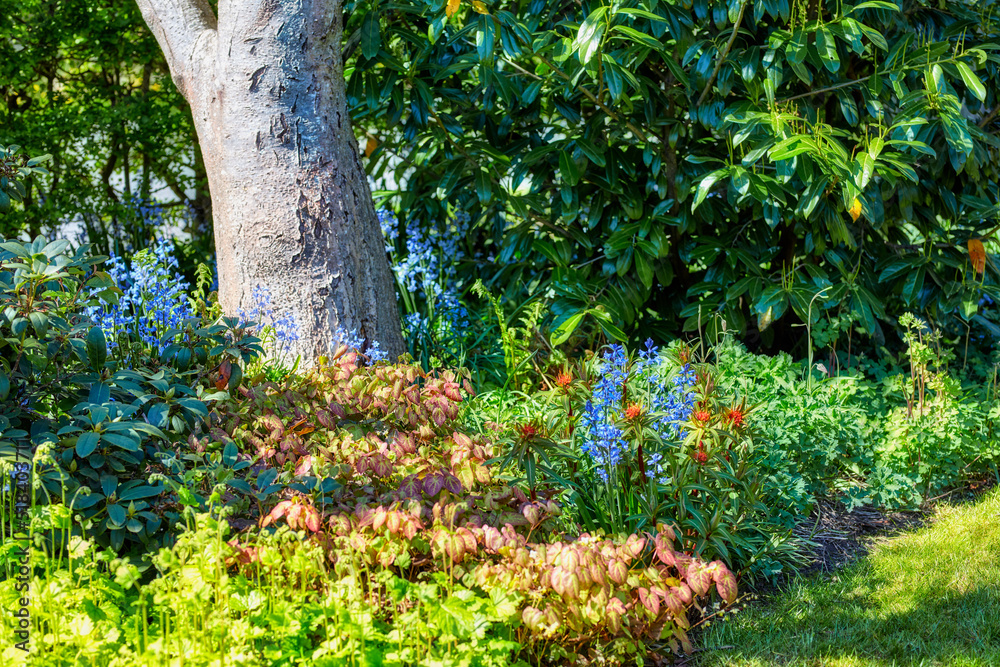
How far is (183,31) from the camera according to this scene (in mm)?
4266

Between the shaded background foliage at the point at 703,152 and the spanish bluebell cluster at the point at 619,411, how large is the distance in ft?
3.38

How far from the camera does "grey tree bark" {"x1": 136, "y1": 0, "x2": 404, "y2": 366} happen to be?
3.92 m

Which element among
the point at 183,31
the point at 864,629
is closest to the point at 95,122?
the point at 183,31

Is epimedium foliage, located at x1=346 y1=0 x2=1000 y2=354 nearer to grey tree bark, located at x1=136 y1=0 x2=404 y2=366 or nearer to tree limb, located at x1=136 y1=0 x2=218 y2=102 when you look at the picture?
grey tree bark, located at x1=136 y1=0 x2=404 y2=366

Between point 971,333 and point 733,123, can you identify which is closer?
point 733,123

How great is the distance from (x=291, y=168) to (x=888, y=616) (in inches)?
119

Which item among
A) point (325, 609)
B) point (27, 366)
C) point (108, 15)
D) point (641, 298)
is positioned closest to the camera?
point (325, 609)

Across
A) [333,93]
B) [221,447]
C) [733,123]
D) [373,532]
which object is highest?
[333,93]

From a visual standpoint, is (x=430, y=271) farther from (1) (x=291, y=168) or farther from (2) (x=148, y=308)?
(2) (x=148, y=308)

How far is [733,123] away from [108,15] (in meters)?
4.39

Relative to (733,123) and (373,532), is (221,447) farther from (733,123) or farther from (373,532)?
(733,123)

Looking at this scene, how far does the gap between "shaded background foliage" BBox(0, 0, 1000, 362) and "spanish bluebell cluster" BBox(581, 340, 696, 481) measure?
1.03 meters

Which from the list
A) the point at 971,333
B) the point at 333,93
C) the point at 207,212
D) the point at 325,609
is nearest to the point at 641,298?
the point at 333,93

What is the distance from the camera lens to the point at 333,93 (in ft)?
13.3
